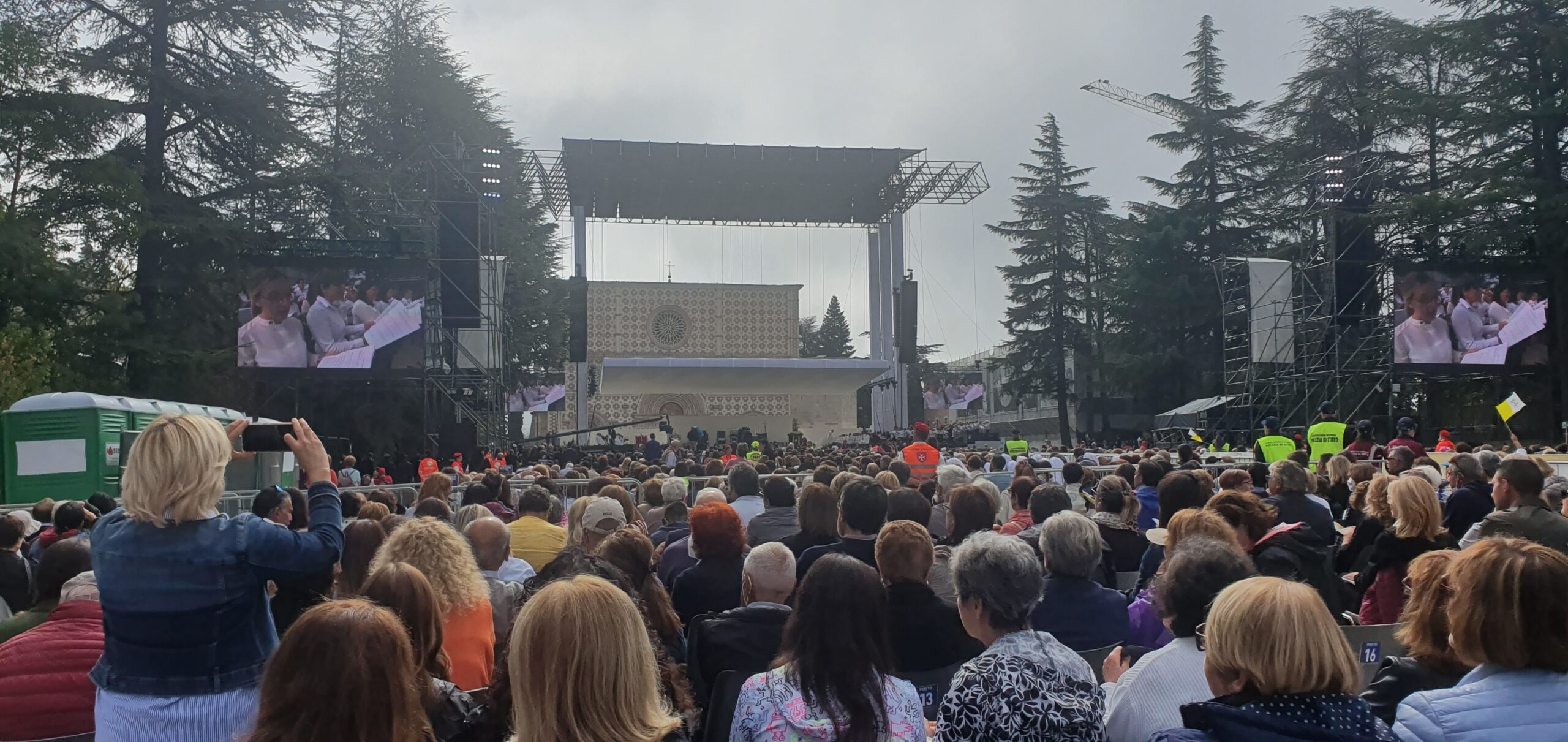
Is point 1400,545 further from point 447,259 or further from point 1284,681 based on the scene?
point 447,259

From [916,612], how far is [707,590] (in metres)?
1.25

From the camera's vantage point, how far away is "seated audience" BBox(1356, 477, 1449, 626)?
15.8 feet

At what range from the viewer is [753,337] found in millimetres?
47500

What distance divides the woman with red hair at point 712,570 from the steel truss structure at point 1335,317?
899 inches

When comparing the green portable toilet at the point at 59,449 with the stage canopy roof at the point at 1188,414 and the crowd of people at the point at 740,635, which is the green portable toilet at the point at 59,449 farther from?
the stage canopy roof at the point at 1188,414

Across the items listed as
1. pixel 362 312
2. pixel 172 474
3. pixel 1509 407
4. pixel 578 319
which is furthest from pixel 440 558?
pixel 578 319

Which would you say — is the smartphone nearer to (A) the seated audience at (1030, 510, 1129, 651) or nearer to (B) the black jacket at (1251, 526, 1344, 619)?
(A) the seated audience at (1030, 510, 1129, 651)

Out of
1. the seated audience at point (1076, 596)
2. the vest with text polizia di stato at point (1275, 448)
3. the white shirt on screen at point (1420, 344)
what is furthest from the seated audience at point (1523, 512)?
the white shirt on screen at point (1420, 344)

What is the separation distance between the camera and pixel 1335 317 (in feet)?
80.2

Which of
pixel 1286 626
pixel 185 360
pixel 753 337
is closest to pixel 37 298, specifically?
pixel 185 360

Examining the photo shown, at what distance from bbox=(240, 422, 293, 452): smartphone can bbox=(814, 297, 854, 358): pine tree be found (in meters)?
80.3

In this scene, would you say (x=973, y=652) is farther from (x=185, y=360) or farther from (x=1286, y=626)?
(x=185, y=360)

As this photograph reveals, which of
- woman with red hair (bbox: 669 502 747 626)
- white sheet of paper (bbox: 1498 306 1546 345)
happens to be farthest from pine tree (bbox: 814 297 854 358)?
woman with red hair (bbox: 669 502 747 626)

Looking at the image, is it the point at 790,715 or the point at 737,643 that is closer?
the point at 790,715
